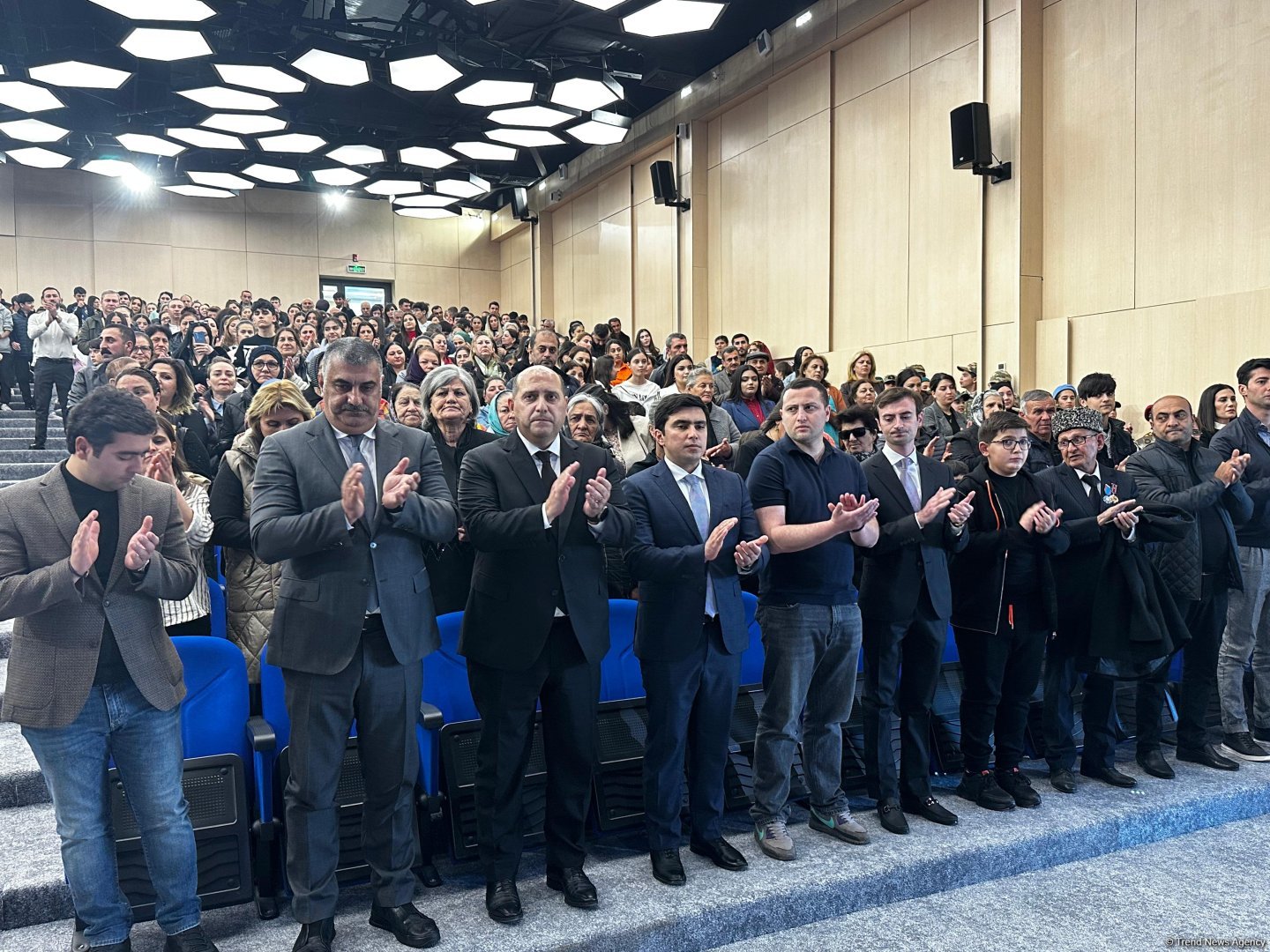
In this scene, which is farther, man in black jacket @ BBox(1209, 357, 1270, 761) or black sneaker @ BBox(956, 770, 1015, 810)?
man in black jacket @ BBox(1209, 357, 1270, 761)

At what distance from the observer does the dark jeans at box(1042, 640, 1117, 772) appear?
10.9 ft

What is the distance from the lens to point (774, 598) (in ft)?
9.29

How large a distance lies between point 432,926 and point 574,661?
2.35 feet

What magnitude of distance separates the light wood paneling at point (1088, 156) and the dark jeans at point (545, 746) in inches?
235

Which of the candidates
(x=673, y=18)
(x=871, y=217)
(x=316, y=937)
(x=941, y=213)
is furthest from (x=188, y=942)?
(x=871, y=217)

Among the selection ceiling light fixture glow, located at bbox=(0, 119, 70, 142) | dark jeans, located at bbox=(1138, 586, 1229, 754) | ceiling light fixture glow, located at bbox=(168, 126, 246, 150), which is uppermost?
ceiling light fixture glow, located at bbox=(0, 119, 70, 142)

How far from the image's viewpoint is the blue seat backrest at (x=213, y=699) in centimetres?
247

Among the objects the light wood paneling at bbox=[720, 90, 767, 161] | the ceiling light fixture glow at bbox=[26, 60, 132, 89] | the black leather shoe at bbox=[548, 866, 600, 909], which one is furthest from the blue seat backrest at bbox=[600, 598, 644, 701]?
the ceiling light fixture glow at bbox=[26, 60, 132, 89]

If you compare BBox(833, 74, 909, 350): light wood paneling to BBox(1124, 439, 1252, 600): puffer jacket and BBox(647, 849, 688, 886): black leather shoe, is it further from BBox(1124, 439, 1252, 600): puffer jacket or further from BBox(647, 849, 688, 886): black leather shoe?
BBox(647, 849, 688, 886): black leather shoe

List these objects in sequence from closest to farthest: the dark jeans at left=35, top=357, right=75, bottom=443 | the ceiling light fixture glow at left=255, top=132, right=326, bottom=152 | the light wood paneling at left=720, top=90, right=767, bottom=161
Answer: the dark jeans at left=35, top=357, right=75, bottom=443
the light wood paneling at left=720, top=90, right=767, bottom=161
the ceiling light fixture glow at left=255, top=132, right=326, bottom=152

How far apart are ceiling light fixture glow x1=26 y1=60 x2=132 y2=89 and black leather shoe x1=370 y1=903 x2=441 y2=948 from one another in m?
9.55

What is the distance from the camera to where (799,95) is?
9805mm

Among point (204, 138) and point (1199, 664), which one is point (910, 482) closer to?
point (1199, 664)

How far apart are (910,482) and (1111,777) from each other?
135 centimetres
